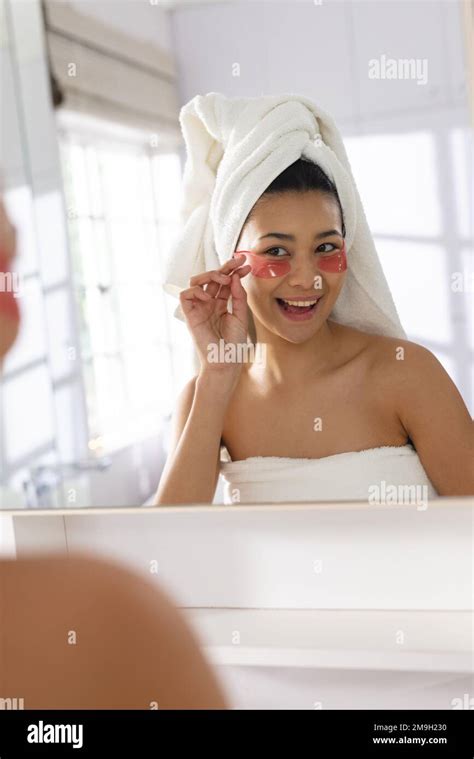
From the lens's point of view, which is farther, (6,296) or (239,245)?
(6,296)

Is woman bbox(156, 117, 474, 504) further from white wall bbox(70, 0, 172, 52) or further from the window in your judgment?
white wall bbox(70, 0, 172, 52)

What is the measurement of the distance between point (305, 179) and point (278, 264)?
83 millimetres

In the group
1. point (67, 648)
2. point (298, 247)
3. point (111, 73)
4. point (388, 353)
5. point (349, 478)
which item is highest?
point (111, 73)

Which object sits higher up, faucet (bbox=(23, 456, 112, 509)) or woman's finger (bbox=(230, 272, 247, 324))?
woman's finger (bbox=(230, 272, 247, 324))

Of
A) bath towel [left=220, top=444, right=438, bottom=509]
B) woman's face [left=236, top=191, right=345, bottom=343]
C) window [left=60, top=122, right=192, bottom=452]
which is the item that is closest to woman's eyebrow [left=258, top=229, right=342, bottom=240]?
woman's face [left=236, top=191, right=345, bottom=343]

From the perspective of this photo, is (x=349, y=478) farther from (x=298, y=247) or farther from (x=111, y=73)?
(x=111, y=73)

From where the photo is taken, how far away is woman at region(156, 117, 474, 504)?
2.74 feet

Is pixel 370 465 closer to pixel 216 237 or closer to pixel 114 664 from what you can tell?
pixel 216 237

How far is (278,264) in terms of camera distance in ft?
2.78

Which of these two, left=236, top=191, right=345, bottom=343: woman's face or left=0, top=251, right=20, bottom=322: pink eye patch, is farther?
left=0, top=251, right=20, bottom=322: pink eye patch

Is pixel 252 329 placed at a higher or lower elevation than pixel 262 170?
lower

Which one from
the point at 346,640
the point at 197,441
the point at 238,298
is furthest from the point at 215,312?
the point at 346,640

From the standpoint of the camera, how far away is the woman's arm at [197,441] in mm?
891

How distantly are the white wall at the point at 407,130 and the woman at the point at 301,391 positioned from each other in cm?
4
